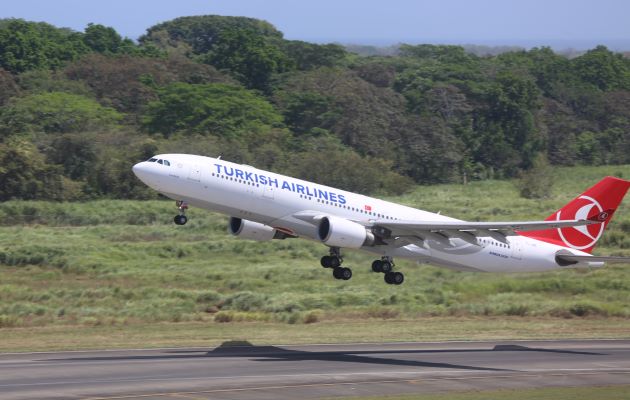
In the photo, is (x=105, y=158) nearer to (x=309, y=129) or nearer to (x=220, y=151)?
(x=220, y=151)

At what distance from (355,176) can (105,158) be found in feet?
71.0

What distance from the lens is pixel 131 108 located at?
127000mm

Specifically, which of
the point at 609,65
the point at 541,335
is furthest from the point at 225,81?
the point at 541,335

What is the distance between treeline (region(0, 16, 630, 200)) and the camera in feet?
315

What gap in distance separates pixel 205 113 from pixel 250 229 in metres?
62.8

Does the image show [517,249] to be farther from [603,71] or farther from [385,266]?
[603,71]

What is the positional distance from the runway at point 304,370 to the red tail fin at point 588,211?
656 centimetres

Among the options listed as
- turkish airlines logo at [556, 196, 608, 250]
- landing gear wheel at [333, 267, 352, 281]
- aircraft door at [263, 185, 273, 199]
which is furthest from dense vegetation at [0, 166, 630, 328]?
aircraft door at [263, 185, 273, 199]

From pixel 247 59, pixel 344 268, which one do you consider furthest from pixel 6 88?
pixel 344 268

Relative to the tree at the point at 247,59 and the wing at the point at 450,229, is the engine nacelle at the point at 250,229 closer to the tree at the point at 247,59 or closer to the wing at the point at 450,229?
the wing at the point at 450,229

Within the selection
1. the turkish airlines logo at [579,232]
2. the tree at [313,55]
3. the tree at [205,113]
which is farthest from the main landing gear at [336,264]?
the tree at [313,55]

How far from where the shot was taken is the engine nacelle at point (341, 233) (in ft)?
155

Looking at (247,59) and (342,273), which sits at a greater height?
(247,59)

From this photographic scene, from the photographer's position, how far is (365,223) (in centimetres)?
4981
